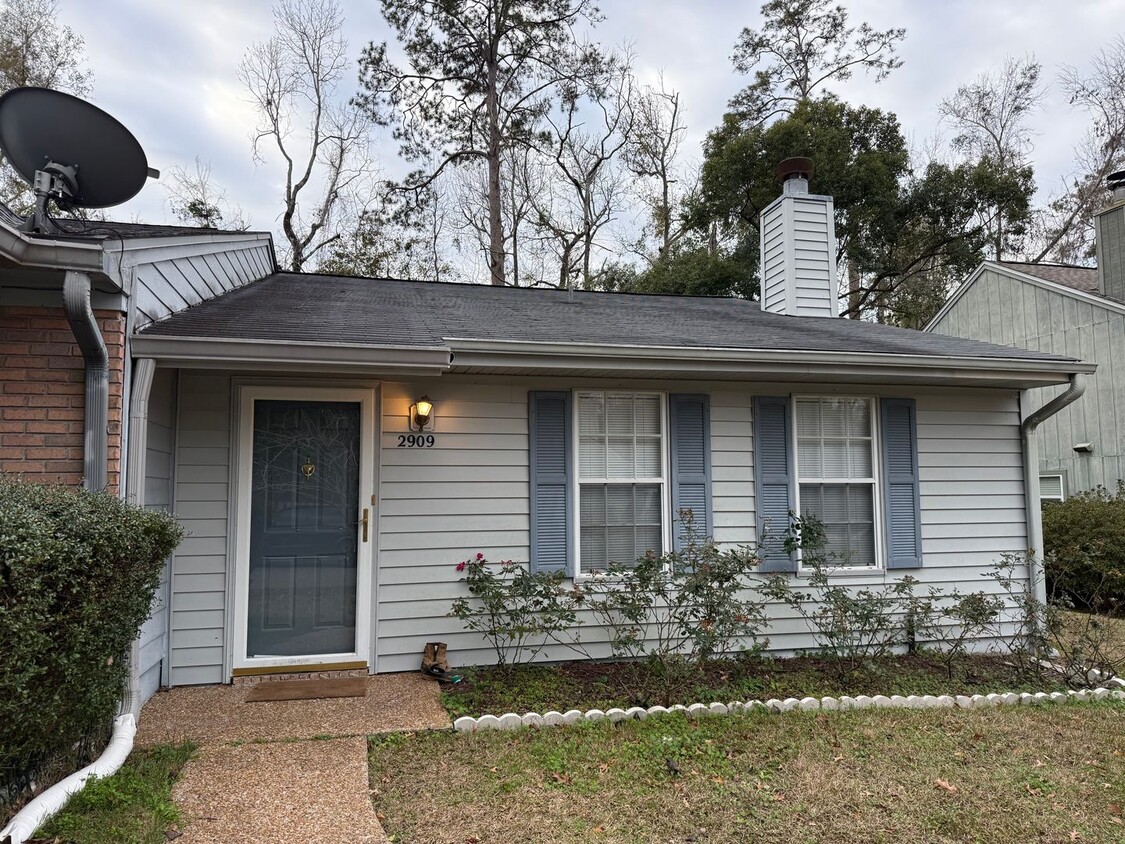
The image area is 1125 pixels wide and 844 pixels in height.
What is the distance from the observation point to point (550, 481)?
196 inches

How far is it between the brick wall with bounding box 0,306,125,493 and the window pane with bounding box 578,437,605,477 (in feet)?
9.32

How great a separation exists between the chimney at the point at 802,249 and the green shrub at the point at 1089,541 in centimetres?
369

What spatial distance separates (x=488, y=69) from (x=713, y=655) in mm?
14670

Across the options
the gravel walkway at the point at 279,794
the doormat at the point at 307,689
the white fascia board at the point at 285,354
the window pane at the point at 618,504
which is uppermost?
the white fascia board at the point at 285,354

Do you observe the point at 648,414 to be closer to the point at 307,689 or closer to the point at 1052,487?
the point at 307,689

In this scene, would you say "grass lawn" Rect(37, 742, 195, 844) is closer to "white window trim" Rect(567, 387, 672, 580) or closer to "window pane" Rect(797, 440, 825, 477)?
"white window trim" Rect(567, 387, 672, 580)

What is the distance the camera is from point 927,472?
5.63m

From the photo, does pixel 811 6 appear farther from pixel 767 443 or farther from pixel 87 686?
pixel 87 686

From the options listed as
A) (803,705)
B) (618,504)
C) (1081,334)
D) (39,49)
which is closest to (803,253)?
(618,504)

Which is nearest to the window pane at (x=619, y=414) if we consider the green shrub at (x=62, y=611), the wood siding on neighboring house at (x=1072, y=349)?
the green shrub at (x=62, y=611)

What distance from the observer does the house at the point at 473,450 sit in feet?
14.1

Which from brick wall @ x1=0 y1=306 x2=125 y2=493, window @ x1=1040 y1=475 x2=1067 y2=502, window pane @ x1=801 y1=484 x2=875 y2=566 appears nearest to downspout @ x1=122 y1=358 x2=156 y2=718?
brick wall @ x1=0 y1=306 x2=125 y2=493

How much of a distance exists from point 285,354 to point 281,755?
2.06m

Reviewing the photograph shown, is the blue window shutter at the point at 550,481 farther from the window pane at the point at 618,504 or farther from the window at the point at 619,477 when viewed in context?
the window pane at the point at 618,504
